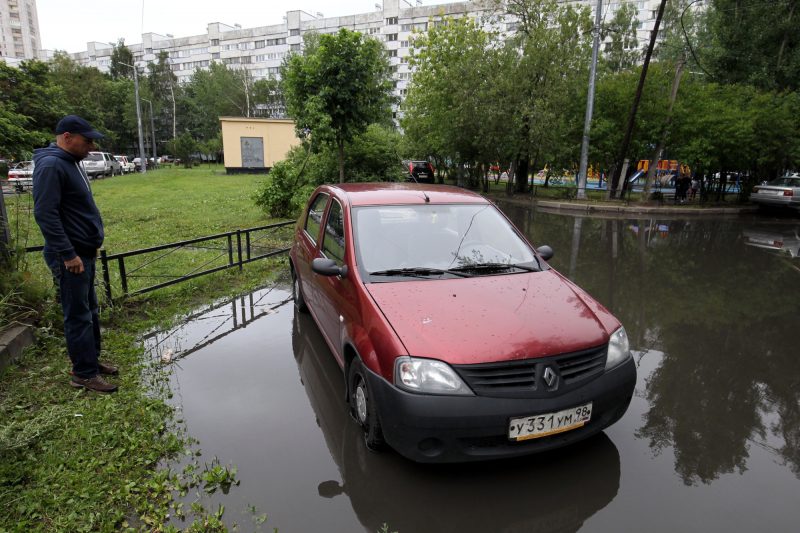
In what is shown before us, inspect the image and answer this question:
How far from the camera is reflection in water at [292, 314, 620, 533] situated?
2668 mm

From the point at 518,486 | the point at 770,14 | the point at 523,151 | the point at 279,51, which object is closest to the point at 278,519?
the point at 518,486

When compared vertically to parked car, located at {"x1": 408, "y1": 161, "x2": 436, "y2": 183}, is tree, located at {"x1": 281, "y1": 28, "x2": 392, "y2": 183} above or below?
above

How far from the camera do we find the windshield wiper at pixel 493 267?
12.3 ft

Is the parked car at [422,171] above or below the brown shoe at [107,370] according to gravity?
above

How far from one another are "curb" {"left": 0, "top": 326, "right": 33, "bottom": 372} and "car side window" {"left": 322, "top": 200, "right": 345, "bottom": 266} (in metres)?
2.81

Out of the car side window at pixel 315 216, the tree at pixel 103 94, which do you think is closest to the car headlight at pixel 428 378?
the car side window at pixel 315 216

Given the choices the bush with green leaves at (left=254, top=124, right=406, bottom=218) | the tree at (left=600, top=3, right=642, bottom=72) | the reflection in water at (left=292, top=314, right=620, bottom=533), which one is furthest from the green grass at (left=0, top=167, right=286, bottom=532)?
the tree at (left=600, top=3, right=642, bottom=72)

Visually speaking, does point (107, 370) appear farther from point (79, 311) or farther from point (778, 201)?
point (778, 201)

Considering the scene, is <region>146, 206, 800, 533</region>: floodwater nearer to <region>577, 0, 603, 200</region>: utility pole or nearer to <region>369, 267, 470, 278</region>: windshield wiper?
<region>369, 267, 470, 278</region>: windshield wiper

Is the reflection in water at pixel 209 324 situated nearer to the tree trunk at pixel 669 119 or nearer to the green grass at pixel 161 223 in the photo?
the green grass at pixel 161 223

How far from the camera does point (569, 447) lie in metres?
3.31

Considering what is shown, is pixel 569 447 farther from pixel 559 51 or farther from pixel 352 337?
pixel 559 51

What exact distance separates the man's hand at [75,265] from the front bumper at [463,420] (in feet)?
7.94

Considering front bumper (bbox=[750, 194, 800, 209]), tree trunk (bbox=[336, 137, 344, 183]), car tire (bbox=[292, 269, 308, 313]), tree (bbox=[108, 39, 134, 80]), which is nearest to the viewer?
car tire (bbox=[292, 269, 308, 313])
